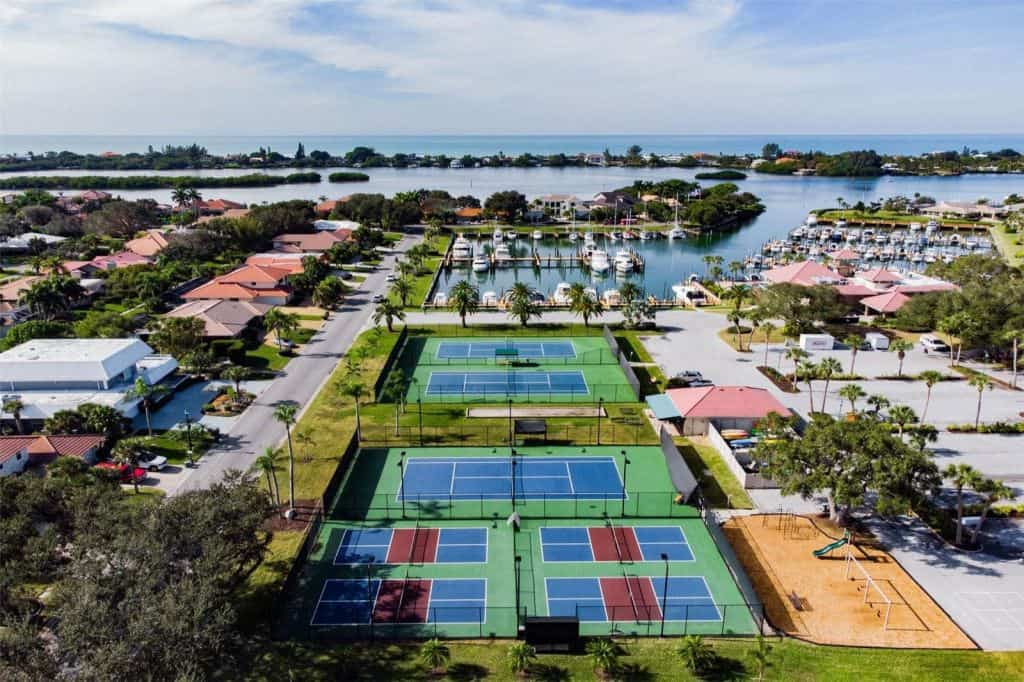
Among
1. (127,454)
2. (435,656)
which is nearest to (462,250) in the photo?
(127,454)

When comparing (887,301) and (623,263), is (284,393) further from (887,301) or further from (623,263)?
(623,263)

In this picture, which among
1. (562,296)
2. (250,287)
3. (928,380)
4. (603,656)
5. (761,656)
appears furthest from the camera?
(562,296)

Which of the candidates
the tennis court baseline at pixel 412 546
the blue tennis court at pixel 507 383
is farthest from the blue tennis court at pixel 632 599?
the blue tennis court at pixel 507 383

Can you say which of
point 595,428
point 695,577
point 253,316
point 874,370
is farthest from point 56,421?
point 874,370

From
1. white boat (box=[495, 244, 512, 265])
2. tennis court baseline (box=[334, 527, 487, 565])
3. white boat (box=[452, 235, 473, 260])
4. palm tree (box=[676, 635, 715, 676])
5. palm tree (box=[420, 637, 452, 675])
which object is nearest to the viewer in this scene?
palm tree (box=[420, 637, 452, 675])

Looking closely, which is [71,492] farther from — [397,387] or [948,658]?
[948,658]

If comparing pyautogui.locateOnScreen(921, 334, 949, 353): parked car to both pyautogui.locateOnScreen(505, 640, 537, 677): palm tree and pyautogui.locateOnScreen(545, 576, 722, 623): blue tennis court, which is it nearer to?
pyautogui.locateOnScreen(545, 576, 722, 623): blue tennis court

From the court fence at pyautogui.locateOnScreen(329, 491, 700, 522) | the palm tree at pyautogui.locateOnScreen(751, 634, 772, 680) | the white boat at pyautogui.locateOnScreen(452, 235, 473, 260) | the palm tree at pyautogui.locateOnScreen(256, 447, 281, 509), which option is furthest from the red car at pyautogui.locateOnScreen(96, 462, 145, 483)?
the white boat at pyautogui.locateOnScreen(452, 235, 473, 260)
